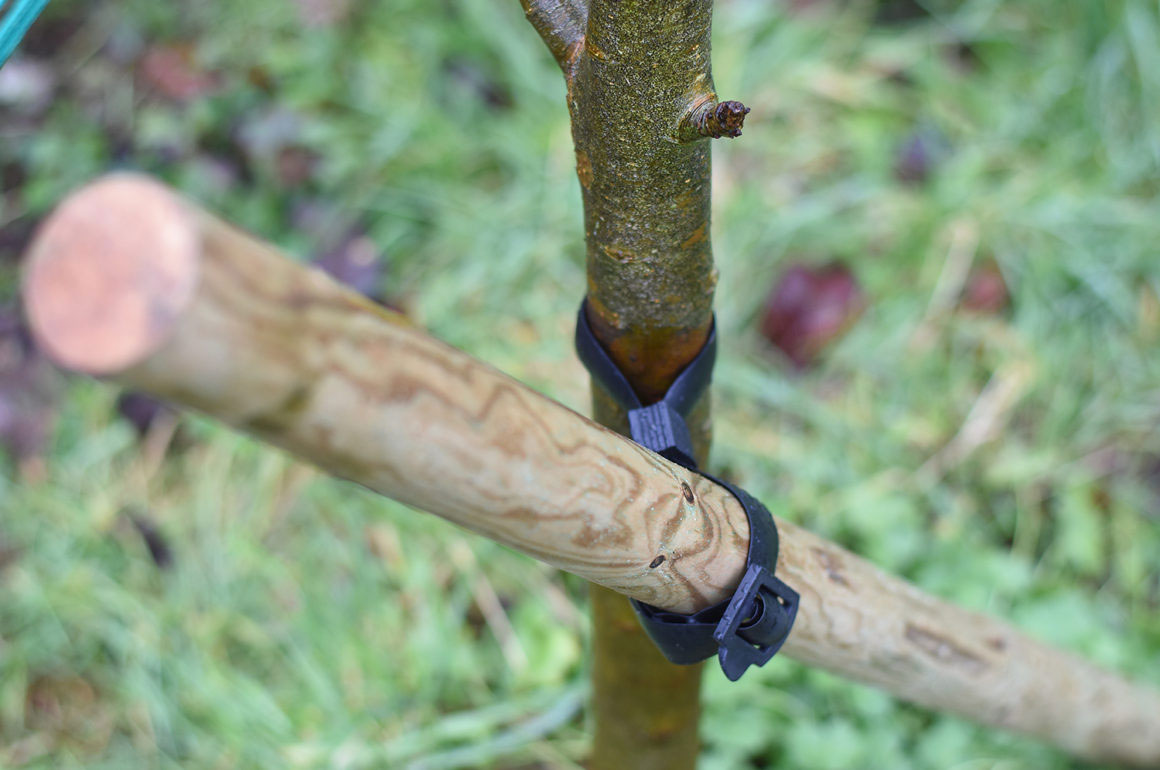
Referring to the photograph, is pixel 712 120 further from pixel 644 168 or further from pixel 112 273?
pixel 112 273

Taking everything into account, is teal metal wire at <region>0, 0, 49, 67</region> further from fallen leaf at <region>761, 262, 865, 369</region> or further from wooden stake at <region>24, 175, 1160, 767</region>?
fallen leaf at <region>761, 262, 865, 369</region>

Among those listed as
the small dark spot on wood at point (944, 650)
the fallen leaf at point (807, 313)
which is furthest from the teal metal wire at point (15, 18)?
the fallen leaf at point (807, 313)

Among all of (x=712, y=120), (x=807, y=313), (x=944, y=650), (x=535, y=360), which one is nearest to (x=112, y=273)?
(x=712, y=120)

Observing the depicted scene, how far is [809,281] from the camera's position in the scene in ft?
5.42

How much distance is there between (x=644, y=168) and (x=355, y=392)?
234mm

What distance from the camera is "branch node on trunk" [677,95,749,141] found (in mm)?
378

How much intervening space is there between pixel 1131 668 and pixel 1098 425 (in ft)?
1.42

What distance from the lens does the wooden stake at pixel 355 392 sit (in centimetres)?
26

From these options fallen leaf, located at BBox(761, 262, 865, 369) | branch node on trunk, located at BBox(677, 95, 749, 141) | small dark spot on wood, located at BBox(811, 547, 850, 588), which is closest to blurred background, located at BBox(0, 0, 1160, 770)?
fallen leaf, located at BBox(761, 262, 865, 369)

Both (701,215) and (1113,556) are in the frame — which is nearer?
(701,215)

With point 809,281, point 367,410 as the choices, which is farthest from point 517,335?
point 367,410

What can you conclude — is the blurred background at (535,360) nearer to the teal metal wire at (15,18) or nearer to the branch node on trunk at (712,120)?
the branch node on trunk at (712,120)

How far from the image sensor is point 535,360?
1567mm

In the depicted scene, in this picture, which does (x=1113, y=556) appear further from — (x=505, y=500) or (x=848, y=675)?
(x=505, y=500)
